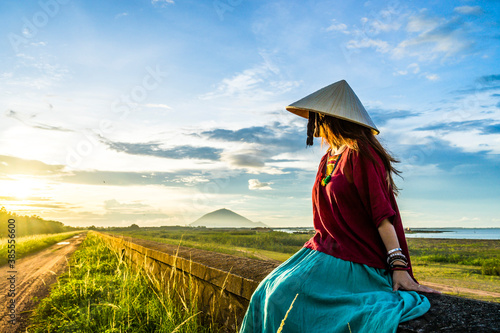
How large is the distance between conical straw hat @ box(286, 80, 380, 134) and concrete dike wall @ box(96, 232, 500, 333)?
0.81 m

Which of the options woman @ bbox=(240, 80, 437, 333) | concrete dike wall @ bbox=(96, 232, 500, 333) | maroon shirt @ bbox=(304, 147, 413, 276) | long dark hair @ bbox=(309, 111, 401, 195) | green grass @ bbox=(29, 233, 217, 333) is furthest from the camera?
green grass @ bbox=(29, 233, 217, 333)

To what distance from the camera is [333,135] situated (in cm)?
164

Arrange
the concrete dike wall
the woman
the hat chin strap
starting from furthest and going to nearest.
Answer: the hat chin strap < the woman < the concrete dike wall

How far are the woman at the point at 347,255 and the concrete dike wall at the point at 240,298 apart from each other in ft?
0.21

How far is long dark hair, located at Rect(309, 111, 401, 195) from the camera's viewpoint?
4.90 ft

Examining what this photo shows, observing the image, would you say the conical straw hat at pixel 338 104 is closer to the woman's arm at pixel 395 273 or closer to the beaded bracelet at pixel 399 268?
the woman's arm at pixel 395 273

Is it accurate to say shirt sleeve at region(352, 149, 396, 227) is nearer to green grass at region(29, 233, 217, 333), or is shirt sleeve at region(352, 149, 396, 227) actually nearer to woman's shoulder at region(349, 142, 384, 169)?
woman's shoulder at region(349, 142, 384, 169)

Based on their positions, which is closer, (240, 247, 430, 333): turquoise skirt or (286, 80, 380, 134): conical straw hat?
(240, 247, 430, 333): turquoise skirt

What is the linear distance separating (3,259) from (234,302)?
1063 cm

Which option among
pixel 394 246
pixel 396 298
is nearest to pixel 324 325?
pixel 396 298

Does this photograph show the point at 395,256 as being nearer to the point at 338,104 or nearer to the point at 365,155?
the point at 365,155

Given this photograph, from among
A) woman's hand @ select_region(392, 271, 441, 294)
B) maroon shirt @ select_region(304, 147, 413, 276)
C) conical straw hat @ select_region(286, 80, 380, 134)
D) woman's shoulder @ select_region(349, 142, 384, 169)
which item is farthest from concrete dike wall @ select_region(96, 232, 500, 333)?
conical straw hat @ select_region(286, 80, 380, 134)

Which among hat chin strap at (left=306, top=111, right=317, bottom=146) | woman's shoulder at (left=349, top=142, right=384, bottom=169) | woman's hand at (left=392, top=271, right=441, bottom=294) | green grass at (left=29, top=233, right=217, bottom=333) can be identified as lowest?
green grass at (left=29, top=233, right=217, bottom=333)

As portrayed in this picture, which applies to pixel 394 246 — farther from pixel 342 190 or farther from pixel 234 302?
pixel 234 302
